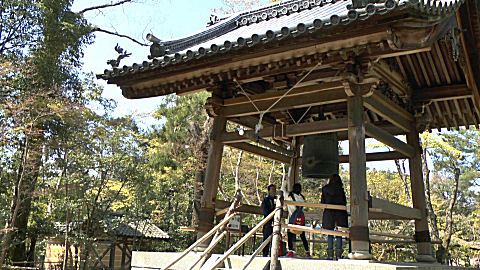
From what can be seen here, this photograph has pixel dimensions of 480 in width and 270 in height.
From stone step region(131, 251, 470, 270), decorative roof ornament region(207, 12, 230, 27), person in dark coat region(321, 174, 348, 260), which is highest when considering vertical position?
decorative roof ornament region(207, 12, 230, 27)

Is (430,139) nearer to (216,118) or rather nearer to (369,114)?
(369,114)

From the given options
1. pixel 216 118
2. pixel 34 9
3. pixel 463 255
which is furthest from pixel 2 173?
pixel 463 255

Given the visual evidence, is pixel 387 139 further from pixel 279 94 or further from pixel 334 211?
pixel 279 94

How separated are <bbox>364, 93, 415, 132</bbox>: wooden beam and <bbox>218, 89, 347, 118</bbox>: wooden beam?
0.39 m

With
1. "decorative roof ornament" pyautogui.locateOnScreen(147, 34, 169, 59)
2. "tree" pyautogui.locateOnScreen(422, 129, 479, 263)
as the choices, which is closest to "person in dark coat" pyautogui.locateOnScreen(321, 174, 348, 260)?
"decorative roof ornament" pyautogui.locateOnScreen(147, 34, 169, 59)

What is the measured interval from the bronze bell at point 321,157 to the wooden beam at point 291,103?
3.30 feet

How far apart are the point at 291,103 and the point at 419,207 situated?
8.46 ft

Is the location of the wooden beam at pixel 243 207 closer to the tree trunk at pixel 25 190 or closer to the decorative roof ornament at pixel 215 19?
the decorative roof ornament at pixel 215 19

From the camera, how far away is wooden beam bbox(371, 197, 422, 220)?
4.59 metres

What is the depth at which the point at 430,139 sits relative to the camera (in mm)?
15477

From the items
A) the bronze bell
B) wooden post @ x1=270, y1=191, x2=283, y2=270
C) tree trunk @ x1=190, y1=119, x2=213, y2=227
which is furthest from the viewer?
tree trunk @ x1=190, y1=119, x2=213, y2=227

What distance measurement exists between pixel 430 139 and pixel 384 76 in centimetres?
1121

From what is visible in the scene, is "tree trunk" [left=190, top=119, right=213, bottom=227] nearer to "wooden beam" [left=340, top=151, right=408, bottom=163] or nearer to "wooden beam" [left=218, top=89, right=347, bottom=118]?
"wooden beam" [left=340, top=151, right=408, bottom=163]

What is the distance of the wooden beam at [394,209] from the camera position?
459cm
